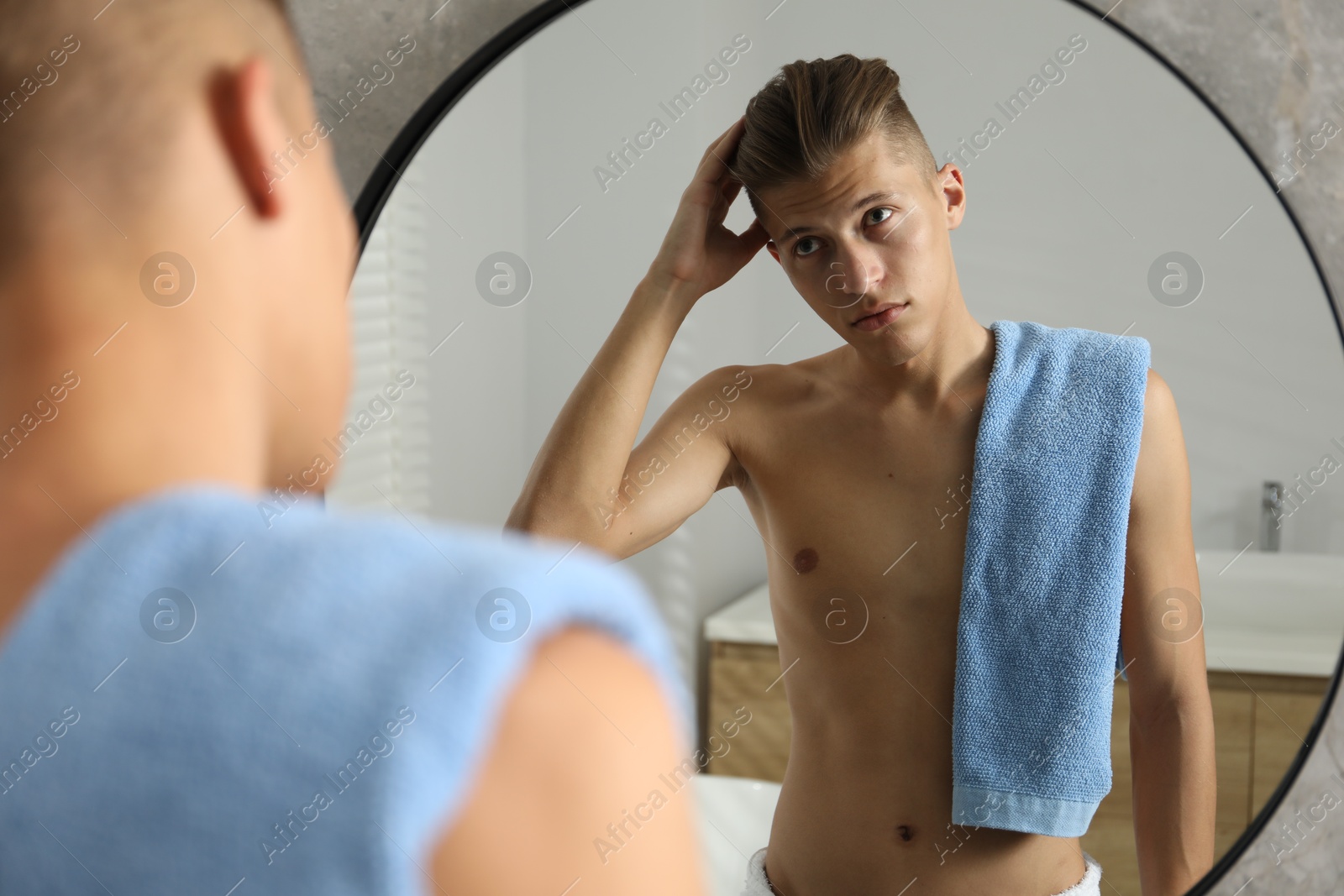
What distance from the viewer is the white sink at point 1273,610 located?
48 centimetres

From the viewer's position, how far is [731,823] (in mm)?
529

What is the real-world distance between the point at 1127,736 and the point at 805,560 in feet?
0.60

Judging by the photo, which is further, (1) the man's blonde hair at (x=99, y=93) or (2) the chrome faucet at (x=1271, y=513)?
(2) the chrome faucet at (x=1271, y=513)

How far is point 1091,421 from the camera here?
0.50 m

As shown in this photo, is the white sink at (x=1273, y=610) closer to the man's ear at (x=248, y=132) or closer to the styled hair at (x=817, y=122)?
the styled hair at (x=817, y=122)

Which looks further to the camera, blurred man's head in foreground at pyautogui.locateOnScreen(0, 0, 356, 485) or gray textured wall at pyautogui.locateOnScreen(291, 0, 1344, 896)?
Result: gray textured wall at pyautogui.locateOnScreen(291, 0, 1344, 896)

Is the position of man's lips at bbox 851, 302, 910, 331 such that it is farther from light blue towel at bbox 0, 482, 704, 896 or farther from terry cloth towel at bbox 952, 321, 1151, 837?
light blue towel at bbox 0, 482, 704, 896

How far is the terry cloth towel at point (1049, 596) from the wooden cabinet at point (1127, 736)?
1cm

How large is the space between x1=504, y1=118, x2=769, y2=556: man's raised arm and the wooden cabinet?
0.30ft

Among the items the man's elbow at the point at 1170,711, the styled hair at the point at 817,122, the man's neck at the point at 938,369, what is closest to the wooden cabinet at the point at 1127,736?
the man's elbow at the point at 1170,711

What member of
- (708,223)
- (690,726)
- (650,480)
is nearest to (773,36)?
(708,223)

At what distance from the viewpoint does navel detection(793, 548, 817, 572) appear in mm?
524

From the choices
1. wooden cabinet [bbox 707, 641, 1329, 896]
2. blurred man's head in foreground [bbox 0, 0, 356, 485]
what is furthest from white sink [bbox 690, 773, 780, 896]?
blurred man's head in foreground [bbox 0, 0, 356, 485]

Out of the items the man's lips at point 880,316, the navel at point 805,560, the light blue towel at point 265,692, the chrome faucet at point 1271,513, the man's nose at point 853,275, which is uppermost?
the man's nose at point 853,275
